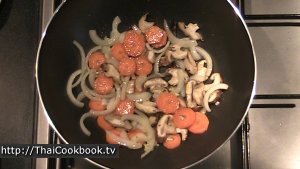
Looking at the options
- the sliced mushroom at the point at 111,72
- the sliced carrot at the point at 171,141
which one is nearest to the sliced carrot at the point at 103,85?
the sliced mushroom at the point at 111,72

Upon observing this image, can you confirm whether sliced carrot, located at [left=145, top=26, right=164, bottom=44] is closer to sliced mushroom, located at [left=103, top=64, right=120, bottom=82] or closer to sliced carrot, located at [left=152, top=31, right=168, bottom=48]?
sliced carrot, located at [left=152, top=31, right=168, bottom=48]

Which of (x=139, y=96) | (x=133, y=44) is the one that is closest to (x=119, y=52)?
(x=133, y=44)

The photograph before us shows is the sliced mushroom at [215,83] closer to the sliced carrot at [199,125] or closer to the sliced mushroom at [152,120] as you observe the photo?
the sliced carrot at [199,125]

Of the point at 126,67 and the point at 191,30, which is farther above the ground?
the point at 191,30

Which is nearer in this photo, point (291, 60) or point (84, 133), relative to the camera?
point (84, 133)

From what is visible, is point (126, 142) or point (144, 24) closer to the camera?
point (126, 142)

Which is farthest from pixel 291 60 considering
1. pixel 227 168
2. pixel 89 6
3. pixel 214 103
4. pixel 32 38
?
pixel 32 38

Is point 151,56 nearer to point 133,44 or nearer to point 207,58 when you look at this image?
point 133,44

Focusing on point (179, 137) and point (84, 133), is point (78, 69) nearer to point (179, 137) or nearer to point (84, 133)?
point (84, 133)
